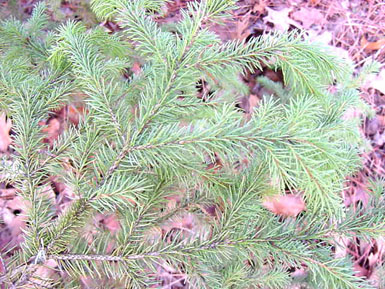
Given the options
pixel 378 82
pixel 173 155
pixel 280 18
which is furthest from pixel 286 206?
pixel 280 18

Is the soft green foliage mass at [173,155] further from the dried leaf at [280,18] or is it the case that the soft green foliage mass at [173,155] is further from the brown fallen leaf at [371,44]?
the brown fallen leaf at [371,44]

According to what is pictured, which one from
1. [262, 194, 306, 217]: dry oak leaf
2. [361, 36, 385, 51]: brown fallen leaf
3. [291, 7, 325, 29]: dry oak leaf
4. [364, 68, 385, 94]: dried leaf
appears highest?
[291, 7, 325, 29]: dry oak leaf

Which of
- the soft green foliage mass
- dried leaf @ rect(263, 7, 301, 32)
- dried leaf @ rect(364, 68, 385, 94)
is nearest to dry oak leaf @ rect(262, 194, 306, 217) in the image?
the soft green foliage mass

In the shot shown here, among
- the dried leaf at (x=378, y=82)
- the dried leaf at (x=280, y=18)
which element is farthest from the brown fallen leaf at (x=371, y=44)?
the dried leaf at (x=280, y=18)

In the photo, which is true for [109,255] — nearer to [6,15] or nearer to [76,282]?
[76,282]

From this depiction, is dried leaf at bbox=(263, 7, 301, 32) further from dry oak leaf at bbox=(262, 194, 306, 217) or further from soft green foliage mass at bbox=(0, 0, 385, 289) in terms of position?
soft green foliage mass at bbox=(0, 0, 385, 289)

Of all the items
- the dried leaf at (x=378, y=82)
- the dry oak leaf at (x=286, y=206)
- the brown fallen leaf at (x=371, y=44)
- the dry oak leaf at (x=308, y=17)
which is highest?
the dry oak leaf at (x=308, y=17)

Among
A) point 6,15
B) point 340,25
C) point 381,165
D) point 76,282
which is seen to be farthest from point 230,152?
point 340,25
